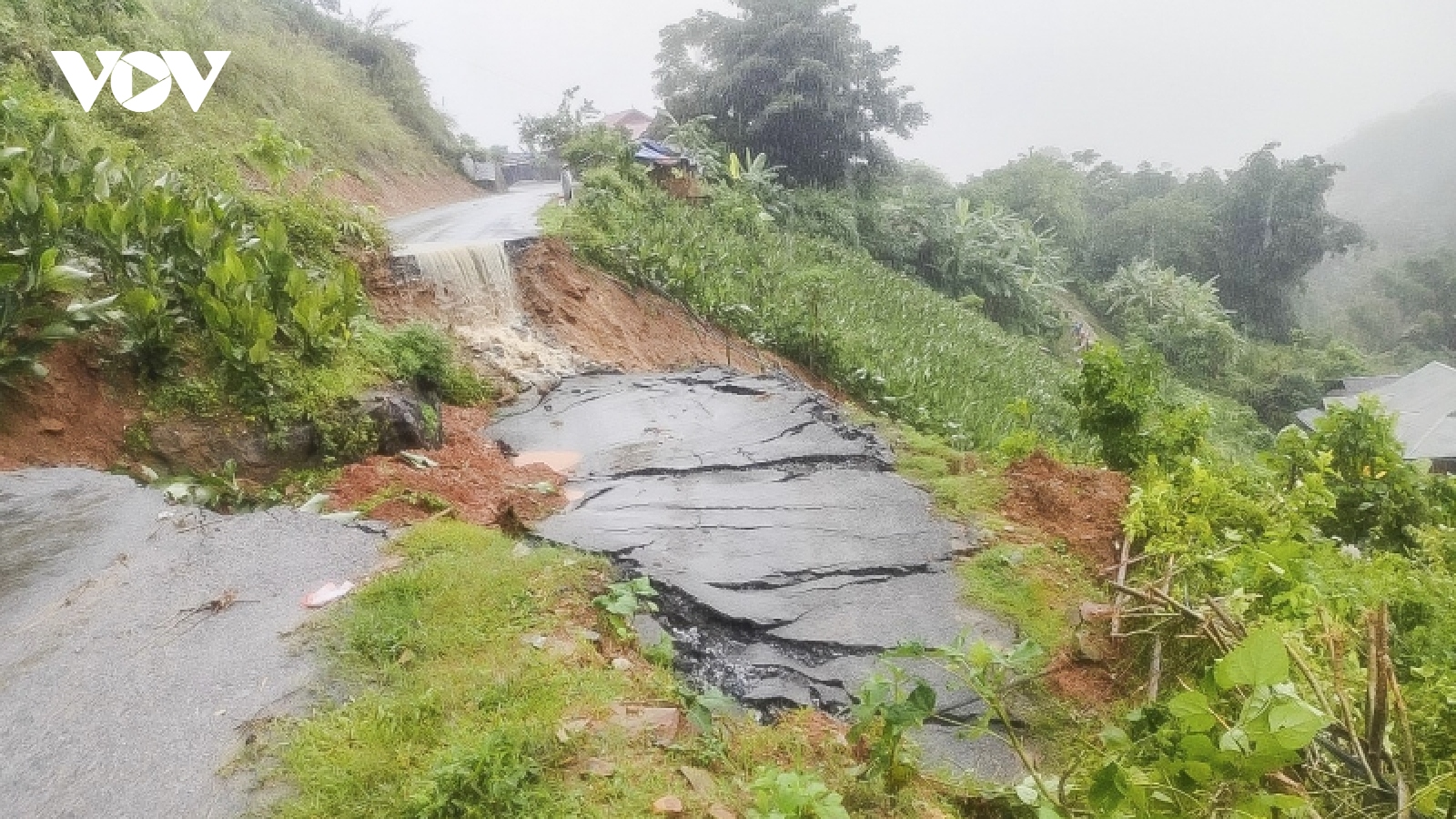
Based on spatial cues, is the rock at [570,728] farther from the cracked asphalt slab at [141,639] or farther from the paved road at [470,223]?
the paved road at [470,223]

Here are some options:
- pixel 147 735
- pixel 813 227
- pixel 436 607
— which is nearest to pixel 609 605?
pixel 436 607

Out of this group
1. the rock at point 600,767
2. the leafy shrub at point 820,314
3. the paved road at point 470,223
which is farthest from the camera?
the paved road at point 470,223

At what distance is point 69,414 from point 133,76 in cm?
894

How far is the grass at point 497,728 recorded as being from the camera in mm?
2375

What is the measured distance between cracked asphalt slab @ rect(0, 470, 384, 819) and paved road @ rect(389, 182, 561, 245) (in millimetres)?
6237

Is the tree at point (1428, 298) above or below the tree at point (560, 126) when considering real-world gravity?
below

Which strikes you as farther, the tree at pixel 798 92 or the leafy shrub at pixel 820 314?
the tree at pixel 798 92

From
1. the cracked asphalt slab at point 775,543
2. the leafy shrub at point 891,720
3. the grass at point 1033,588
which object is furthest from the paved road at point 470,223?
the leafy shrub at point 891,720

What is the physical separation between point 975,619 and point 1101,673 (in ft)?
2.22

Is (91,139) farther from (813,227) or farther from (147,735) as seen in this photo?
(813,227)

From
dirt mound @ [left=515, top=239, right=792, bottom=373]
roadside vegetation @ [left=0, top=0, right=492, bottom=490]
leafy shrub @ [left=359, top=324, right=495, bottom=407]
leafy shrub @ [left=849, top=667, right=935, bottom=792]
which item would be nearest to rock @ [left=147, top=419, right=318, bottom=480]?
roadside vegetation @ [left=0, top=0, right=492, bottom=490]

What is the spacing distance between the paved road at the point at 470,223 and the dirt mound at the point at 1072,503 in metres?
8.06

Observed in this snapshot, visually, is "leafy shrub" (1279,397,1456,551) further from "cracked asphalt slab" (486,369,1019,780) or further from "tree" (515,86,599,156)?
"tree" (515,86,599,156)

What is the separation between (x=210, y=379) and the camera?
222 inches
